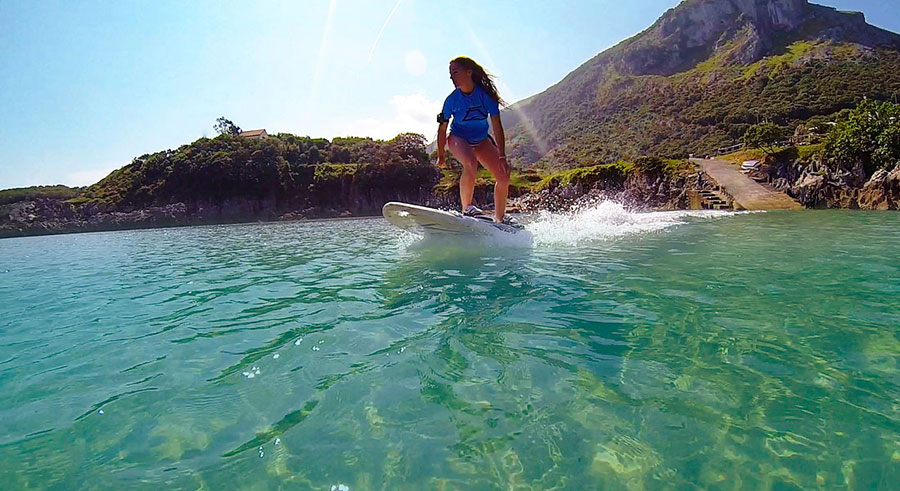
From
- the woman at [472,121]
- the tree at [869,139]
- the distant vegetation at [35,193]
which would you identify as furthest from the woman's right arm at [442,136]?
the distant vegetation at [35,193]

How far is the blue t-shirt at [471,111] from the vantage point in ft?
22.4

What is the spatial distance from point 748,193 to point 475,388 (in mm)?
32122

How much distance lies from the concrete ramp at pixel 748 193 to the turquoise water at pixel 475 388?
2537 centimetres

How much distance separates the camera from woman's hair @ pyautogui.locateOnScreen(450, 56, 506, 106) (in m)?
6.68

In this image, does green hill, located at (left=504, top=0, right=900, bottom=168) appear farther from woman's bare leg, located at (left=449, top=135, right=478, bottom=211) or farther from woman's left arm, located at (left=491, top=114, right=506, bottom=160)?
woman's bare leg, located at (left=449, top=135, right=478, bottom=211)

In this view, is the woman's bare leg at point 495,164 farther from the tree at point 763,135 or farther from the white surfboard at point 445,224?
the tree at point 763,135

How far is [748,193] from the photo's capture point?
1080 inches

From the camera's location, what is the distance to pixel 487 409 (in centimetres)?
192

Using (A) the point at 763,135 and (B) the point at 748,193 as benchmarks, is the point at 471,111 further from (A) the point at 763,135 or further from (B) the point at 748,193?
(A) the point at 763,135

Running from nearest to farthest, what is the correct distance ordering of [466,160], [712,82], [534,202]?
1. [466,160]
2. [534,202]
3. [712,82]

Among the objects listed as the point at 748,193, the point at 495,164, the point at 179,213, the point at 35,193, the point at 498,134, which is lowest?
the point at 748,193

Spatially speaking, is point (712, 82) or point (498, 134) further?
point (712, 82)

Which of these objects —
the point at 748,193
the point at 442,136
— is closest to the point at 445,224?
the point at 442,136

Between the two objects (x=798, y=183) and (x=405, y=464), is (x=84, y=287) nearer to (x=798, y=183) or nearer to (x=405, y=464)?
(x=405, y=464)
